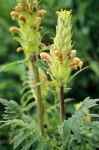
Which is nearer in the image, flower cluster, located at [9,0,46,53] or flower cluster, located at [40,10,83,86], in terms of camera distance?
flower cluster, located at [40,10,83,86]

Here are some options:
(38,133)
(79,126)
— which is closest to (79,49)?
(38,133)

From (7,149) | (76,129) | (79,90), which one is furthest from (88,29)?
(76,129)

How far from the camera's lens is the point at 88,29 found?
272cm

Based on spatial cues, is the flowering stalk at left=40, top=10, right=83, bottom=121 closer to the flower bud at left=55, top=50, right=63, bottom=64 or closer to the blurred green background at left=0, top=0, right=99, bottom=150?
the flower bud at left=55, top=50, right=63, bottom=64

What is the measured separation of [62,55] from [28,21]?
0.90 feet

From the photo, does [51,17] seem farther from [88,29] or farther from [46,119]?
[46,119]

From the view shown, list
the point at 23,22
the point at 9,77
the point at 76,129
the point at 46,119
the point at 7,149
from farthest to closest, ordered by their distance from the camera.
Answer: the point at 9,77
the point at 7,149
the point at 46,119
the point at 23,22
the point at 76,129

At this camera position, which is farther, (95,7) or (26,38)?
(95,7)

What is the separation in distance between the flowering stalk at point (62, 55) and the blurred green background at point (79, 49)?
3.76ft

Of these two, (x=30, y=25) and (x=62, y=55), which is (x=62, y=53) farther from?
(x=30, y=25)

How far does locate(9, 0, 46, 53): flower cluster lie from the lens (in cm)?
136

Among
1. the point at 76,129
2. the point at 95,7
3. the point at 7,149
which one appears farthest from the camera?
the point at 95,7

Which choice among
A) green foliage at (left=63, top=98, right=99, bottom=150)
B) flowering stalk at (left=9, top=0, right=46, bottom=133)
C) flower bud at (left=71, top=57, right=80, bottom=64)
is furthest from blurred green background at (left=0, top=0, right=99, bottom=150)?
flower bud at (left=71, top=57, right=80, bottom=64)

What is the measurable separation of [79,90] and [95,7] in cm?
59
